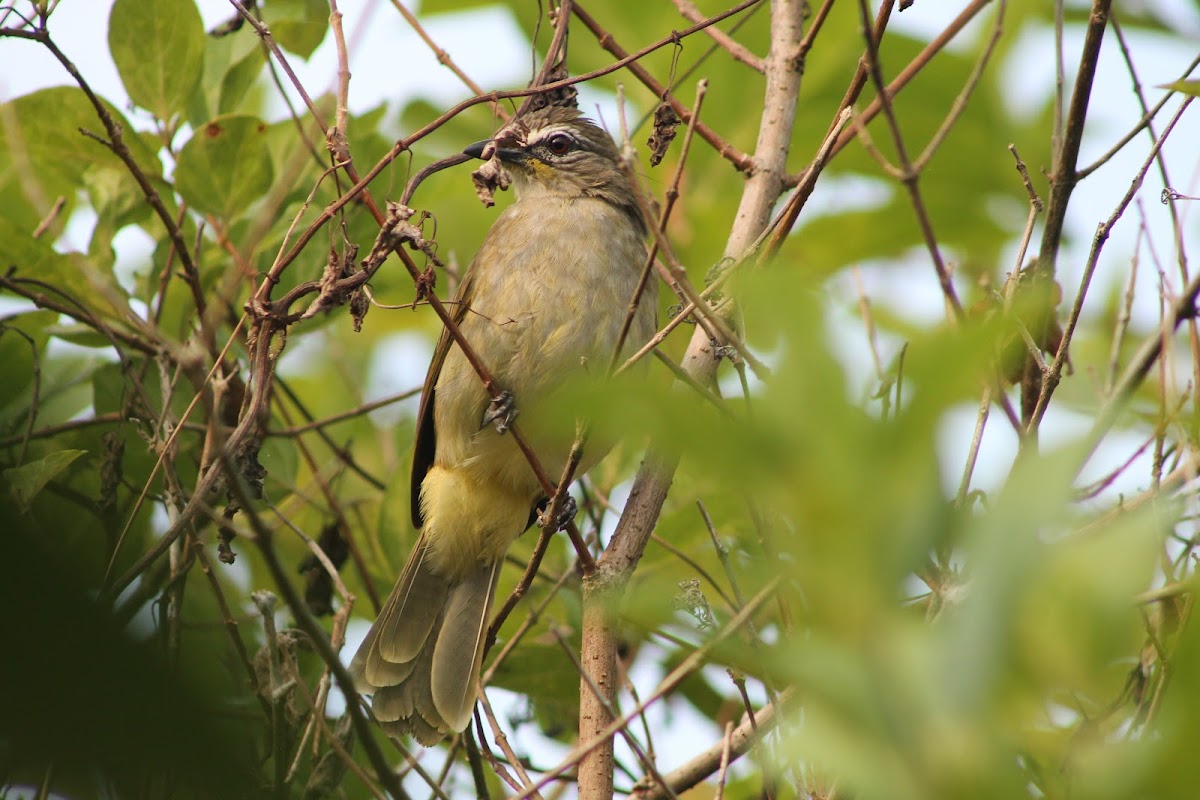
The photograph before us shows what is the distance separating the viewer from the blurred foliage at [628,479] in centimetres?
97

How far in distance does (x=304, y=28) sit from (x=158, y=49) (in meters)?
0.44

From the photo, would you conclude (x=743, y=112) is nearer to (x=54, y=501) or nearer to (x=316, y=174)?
(x=316, y=174)

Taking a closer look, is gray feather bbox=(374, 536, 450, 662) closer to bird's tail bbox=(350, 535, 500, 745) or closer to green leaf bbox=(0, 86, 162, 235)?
bird's tail bbox=(350, 535, 500, 745)

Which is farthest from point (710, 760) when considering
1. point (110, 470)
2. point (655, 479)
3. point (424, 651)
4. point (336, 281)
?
point (110, 470)

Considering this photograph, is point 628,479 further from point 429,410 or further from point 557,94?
point 557,94

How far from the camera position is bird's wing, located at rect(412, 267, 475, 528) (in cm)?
430

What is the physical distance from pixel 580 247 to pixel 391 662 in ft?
5.25

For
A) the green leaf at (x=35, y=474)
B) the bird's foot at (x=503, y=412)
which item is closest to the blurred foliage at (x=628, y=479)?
the green leaf at (x=35, y=474)

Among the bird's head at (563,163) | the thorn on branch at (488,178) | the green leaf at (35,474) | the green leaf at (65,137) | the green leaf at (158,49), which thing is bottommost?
the green leaf at (35,474)

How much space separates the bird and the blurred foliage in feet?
0.54

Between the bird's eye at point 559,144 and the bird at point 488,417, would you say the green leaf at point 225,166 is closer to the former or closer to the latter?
the bird at point 488,417

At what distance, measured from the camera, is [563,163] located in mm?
4945

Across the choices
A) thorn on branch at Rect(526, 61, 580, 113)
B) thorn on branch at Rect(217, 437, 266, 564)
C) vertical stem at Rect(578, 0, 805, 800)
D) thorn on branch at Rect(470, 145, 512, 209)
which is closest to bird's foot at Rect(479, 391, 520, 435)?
vertical stem at Rect(578, 0, 805, 800)

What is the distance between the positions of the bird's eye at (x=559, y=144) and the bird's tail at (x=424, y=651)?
1.71 m
